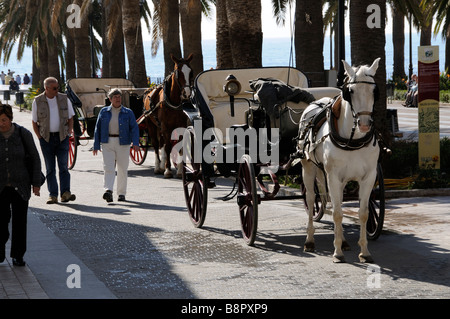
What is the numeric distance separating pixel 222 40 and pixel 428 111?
7.93m

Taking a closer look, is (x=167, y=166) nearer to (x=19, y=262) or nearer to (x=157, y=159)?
(x=157, y=159)

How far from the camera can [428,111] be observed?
47.9 feet

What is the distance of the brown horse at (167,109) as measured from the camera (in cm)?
1628

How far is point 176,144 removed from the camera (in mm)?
16875

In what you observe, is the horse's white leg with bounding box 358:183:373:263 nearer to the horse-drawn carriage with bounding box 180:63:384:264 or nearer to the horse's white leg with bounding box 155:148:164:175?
the horse-drawn carriage with bounding box 180:63:384:264

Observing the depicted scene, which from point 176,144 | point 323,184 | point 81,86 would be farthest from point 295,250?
point 81,86

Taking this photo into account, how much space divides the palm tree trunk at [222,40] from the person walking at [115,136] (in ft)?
24.0

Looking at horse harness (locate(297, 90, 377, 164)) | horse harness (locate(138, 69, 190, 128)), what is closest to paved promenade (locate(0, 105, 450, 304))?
horse harness (locate(297, 90, 377, 164))

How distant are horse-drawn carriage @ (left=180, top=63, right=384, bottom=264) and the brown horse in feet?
14.0

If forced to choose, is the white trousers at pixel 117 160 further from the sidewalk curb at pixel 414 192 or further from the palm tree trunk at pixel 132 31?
the palm tree trunk at pixel 132 31

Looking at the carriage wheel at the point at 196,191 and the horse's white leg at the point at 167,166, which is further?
the horse's white leg at the point at 167,166

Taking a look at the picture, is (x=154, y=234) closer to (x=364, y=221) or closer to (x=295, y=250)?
(x=295, y=250)
